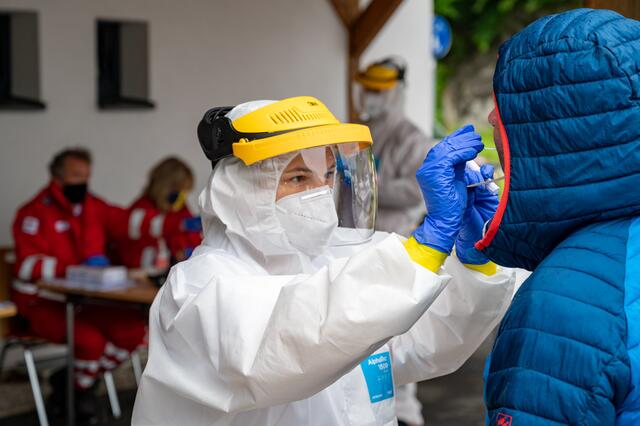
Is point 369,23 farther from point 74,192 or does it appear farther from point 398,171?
point 74,192

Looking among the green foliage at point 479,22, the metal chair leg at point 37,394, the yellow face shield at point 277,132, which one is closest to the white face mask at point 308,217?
the yellow face shield at point 277,132

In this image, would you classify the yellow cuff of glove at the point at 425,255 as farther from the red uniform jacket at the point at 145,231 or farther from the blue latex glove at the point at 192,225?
the red uniform jacket at the point at 145,231

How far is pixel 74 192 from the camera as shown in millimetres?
5594

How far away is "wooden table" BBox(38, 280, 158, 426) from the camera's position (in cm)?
476

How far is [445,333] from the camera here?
79.8 inches

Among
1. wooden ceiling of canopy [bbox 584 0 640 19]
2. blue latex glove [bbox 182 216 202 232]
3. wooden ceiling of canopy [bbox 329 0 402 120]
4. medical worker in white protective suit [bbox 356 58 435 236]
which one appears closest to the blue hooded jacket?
Result: wooden ceiling of canopy [bbox 584 0 640 19]

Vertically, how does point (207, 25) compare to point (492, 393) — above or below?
above

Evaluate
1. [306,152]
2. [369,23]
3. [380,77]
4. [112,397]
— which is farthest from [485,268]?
[369,23]

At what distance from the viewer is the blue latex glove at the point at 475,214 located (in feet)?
5.95

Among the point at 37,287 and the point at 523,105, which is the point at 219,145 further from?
the point at 37,287

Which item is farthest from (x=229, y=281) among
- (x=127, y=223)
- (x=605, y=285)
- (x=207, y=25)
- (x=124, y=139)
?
(x=207, y=25)

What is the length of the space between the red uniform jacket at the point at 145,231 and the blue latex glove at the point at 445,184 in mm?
4337

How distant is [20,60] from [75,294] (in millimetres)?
2426

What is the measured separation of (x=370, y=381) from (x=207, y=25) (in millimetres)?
6074
